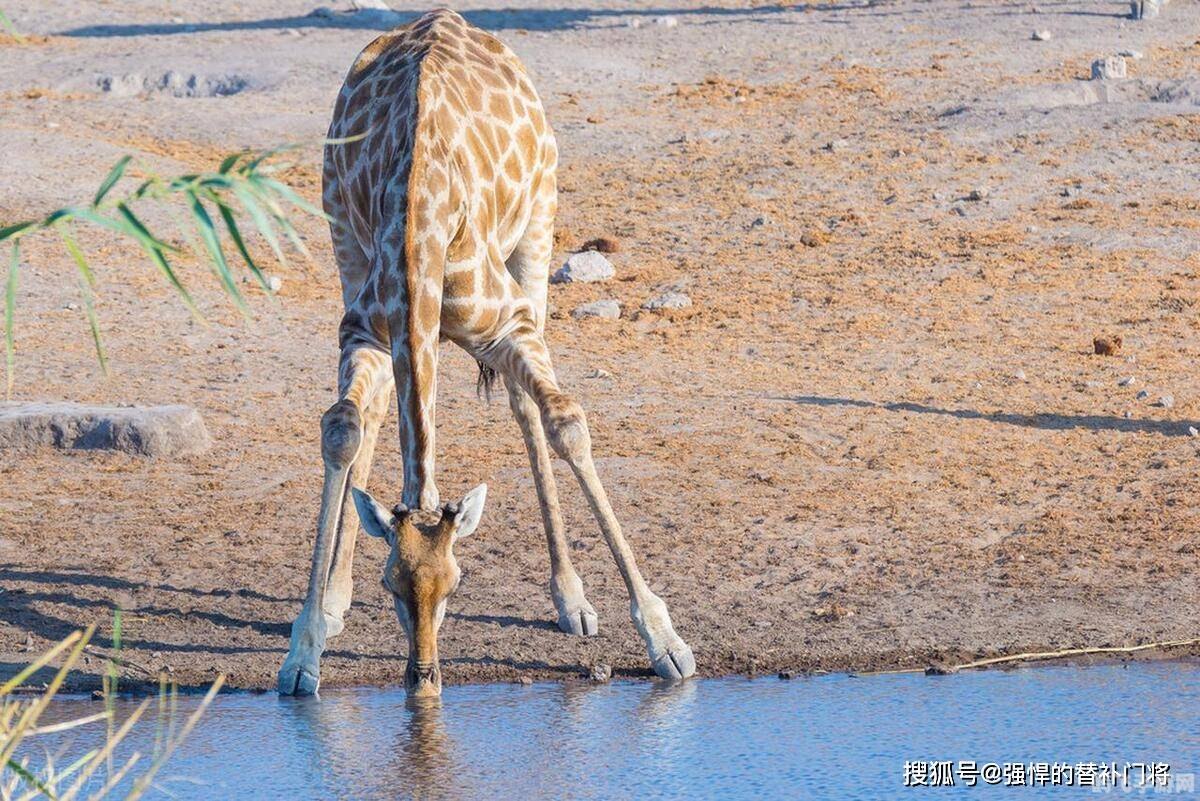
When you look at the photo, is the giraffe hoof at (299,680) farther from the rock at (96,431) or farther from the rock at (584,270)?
the rock at (584,270)

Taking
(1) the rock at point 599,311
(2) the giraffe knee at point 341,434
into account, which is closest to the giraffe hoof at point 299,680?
(2) the giraffe knee at point 341,434

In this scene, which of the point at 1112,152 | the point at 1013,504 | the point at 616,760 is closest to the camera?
the point at 616,760

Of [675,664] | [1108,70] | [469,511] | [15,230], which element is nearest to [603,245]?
[1108,70]

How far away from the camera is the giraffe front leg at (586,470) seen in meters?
5.67

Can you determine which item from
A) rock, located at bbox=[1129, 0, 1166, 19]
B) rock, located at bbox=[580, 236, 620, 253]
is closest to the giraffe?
rock, located at bbox=[580, 236, 620, 253]

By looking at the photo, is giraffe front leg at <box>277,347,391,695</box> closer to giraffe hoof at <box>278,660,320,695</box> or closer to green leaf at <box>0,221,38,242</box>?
giraffe hoof at <box>278,660,320,695</box>

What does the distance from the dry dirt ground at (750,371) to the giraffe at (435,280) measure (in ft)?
0.73

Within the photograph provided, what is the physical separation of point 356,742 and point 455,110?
2330mm

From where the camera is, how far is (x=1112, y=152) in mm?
13000

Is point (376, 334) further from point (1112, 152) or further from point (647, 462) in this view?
point (1112, 152)

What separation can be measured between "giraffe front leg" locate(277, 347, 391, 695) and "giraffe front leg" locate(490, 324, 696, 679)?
45 cm

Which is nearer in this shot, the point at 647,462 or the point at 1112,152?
the point at 647,462

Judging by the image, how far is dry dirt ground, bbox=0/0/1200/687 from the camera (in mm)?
6312

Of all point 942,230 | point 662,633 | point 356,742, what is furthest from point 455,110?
point 942,230
